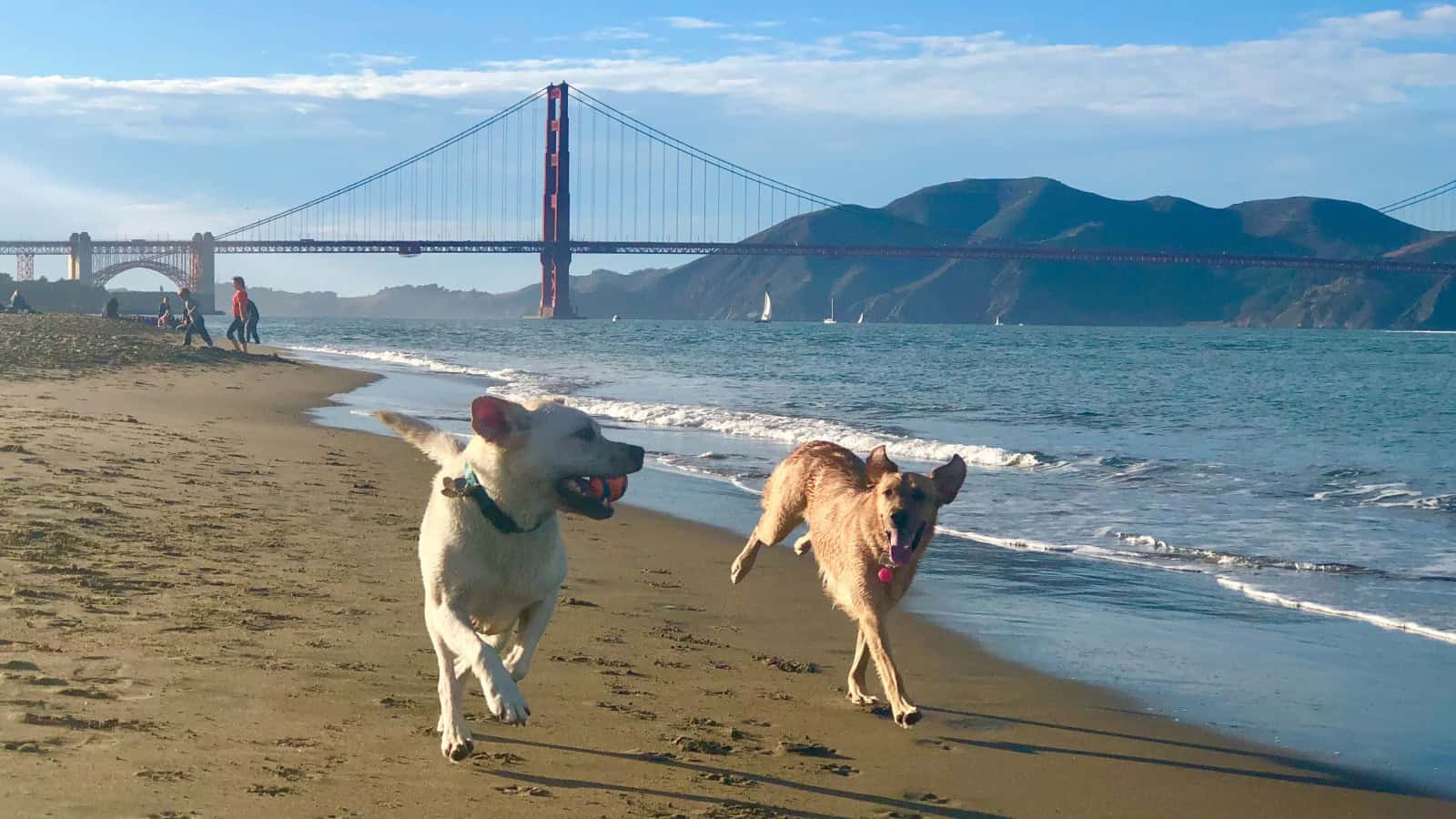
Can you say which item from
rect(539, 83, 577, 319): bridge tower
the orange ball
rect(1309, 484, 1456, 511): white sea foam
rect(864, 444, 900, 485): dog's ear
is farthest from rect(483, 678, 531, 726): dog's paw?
rect(539, 83, 577, 319): bridge tower

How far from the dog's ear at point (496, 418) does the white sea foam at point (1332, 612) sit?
13.9 ft

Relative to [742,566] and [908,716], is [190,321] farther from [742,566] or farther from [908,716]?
[908,716]

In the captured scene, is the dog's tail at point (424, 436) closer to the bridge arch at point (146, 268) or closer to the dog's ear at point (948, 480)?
the dog's ear at point (948, 480)

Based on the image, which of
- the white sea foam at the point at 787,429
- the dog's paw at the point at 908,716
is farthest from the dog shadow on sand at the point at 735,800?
the white sea foam at the point at 787,429

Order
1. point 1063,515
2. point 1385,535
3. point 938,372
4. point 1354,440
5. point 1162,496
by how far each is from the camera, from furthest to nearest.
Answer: point 938,372, point 1354,440, point 1162,496, point 1063,515, point 1385,535

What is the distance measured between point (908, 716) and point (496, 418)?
5.32ft

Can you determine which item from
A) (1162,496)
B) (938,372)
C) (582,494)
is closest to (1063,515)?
(1162,496)

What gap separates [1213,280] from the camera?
112375 millimetres

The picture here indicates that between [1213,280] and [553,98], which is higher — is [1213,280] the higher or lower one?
the lower one

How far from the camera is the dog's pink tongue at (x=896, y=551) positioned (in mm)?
4676

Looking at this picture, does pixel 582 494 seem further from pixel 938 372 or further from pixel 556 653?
pixel 938 372

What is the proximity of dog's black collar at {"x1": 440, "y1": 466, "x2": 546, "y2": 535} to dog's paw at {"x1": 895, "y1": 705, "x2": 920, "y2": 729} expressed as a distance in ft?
4.39

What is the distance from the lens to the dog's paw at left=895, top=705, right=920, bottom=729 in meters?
4.41

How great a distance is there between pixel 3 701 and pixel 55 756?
0.49 meters
